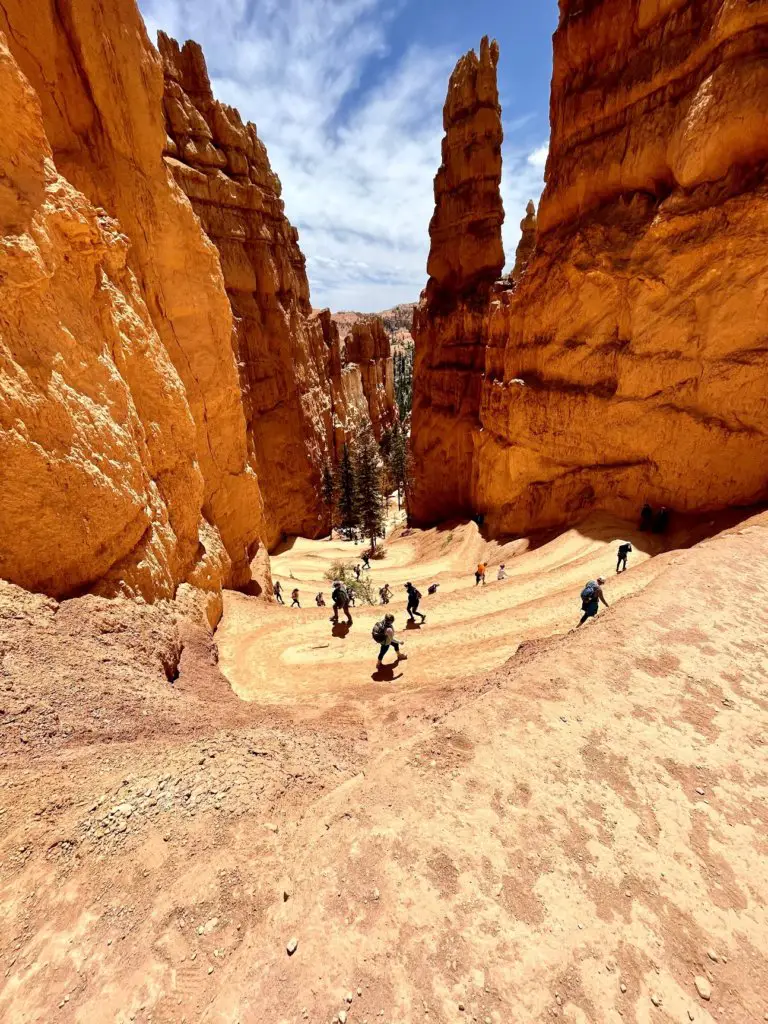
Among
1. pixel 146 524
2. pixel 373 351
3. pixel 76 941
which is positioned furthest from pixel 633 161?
pixel 373 351

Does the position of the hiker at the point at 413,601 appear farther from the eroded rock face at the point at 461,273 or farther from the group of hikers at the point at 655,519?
the eroded rock face at the point at 461,273

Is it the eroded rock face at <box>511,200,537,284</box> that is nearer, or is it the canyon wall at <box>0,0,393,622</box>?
the canyon wall at <box>0,0,393,622</box>

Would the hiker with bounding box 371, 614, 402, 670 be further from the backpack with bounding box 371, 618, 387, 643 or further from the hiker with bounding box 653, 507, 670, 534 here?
the hiker with bounding box 653, 507, 670, 534

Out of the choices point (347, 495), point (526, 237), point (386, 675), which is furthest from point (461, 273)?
point (386, 675)

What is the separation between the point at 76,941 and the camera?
145 inches

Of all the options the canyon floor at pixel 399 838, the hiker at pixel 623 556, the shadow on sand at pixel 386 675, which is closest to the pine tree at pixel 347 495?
the hiker at pixel 623 556

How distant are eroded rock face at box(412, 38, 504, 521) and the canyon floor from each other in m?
21.9

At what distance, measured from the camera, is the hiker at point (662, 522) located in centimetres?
1572

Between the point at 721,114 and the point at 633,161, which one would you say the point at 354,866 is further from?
the point at 633,161

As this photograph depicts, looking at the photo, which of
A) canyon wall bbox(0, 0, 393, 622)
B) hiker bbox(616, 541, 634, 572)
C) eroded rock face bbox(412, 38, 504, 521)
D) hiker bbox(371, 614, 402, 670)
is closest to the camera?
canyon wall bbox(0, 0, 393, 622)

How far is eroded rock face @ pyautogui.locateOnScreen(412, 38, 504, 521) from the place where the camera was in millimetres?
28969

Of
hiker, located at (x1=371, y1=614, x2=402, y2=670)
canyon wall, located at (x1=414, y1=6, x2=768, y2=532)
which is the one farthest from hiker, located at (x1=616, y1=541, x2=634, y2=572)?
hiker, located at (x1=371, y1=614, x2=402, y2=670)

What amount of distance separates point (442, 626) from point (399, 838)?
28.1 ft

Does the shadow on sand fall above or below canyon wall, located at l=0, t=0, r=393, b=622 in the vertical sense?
below
